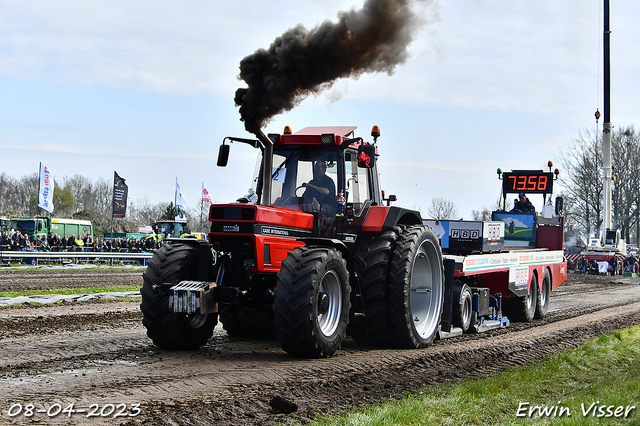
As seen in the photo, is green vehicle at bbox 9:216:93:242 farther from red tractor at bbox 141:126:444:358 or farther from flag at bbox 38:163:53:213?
red tractor at bbox 141:126:444:358

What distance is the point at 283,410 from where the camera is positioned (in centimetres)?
553

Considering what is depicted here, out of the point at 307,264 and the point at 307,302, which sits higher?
the point at 307,264

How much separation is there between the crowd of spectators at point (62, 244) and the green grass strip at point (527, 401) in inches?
1099

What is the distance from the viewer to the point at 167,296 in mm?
7867

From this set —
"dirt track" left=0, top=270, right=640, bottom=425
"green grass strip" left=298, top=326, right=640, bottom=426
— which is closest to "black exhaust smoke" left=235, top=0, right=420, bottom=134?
"dirt track" left=0, top=270, right=640, bottom=425

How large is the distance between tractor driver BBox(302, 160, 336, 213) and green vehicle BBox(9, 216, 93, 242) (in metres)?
34.2

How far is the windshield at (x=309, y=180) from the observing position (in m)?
9.04

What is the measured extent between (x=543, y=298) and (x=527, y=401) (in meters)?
9.22

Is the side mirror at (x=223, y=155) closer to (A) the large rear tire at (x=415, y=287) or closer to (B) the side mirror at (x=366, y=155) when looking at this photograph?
(B) the side mirror at (x=366, y=155)

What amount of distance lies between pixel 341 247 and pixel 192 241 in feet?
6.26

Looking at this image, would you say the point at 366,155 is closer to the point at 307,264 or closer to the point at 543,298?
the point at 307,264

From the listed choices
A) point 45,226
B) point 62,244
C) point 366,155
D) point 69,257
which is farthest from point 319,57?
point 45,226

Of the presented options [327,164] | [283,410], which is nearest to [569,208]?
[327,164]

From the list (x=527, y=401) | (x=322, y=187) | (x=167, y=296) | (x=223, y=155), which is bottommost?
(x=527, y=401)
